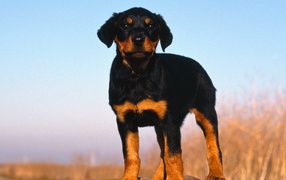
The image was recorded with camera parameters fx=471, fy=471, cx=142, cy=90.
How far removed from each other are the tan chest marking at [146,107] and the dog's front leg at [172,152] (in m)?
0.16

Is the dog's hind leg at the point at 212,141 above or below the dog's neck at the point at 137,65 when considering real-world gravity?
below

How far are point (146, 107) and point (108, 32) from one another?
3.00ft

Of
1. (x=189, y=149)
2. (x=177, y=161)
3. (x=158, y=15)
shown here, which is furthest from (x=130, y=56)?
(x=189, y=149)

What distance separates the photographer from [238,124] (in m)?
11.4

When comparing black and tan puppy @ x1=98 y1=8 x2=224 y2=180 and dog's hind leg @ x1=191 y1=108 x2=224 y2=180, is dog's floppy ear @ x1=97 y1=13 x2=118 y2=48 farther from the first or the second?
dog's hind leg @ x1=191 y1=108 x2=224 y2=180

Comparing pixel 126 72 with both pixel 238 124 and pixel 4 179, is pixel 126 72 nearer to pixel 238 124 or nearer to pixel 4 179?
pixel 238 124

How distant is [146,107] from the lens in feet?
16.1

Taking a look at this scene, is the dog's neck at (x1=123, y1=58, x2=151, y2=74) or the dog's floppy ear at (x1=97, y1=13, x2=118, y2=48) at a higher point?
the dog's floppy ear at (x1=97, y1=13, x2=118, y2=48)

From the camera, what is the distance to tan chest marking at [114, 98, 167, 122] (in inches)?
193

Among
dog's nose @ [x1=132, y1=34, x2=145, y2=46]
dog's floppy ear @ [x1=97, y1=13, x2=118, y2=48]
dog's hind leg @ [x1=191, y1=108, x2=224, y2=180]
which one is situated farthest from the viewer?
dog's hind leg @ [x1=191, y1=108, x2=224, y2=180]

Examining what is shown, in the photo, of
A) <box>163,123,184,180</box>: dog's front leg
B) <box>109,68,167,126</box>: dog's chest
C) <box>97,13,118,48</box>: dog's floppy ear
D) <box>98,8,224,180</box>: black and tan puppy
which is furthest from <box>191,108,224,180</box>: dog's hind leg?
<box>97,13,118,48</box>: dog's floppy ear

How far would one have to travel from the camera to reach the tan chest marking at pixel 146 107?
491cm

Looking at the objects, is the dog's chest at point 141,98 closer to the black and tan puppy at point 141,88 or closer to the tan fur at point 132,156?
the black and tan puppy at point 141,88

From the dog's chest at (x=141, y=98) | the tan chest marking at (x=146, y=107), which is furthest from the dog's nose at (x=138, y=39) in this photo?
the tan chest marking at (x=146, y=107)
